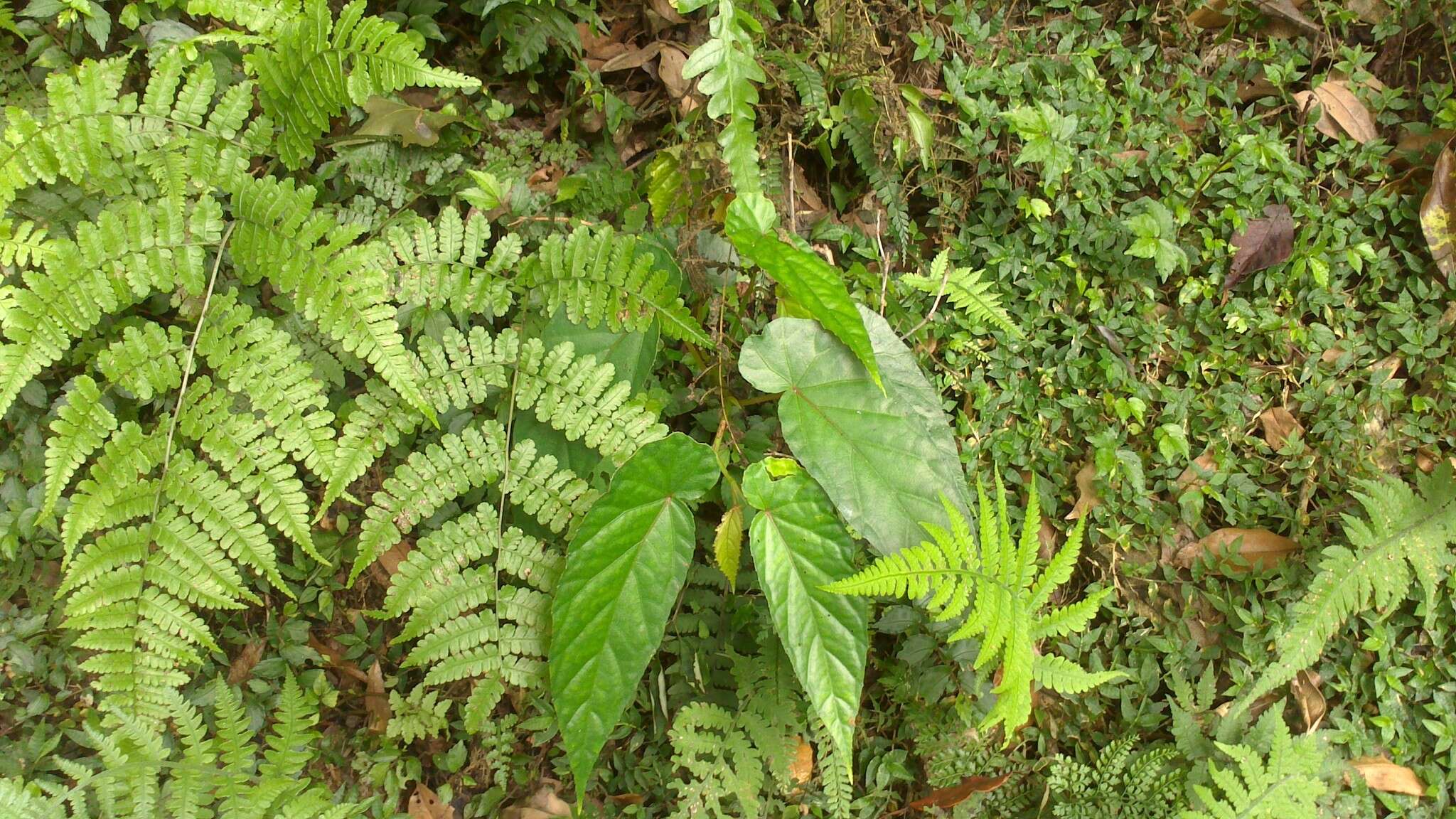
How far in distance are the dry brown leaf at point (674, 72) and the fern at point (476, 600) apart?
1.51 m

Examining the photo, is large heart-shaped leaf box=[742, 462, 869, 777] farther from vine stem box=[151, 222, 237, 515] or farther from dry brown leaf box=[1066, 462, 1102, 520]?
vine stem box=[151, 222, 237, 515]

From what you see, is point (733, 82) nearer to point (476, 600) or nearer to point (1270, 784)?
point (476, 600)

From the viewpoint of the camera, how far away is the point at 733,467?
8.16ft

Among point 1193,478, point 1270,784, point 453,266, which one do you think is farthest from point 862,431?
point 1270,784

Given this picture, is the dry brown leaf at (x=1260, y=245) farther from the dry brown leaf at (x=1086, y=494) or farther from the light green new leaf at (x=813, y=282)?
the light green new leaf at (x=813, y=282)

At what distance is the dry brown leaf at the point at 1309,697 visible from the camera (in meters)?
2.70

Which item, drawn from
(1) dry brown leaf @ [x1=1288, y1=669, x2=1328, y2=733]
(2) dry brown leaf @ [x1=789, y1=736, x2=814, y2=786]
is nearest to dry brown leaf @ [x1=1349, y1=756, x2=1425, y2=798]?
(1) dry brown leaf @ [x1=1288, y1=669, x2=1328, y2=733]

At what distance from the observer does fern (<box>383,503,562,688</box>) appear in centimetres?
207

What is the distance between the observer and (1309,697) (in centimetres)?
271

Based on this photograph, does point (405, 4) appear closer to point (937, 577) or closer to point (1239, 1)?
point (937, 577)

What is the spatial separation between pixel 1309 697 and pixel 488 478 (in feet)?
8.17

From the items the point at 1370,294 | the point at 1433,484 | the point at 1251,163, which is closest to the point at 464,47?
the point at 1251,163

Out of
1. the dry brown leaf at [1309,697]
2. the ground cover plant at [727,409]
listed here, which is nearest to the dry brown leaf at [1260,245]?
the ground cover plant at [727,409]

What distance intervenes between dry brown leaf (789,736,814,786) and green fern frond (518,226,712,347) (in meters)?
1.20
